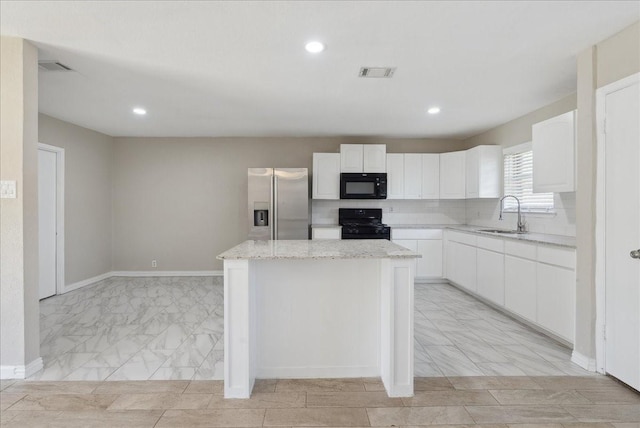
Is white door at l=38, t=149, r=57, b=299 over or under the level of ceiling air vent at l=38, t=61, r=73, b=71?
under

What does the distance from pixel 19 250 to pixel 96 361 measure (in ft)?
3.29

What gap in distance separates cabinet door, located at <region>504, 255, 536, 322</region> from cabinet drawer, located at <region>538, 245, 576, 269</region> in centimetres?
15

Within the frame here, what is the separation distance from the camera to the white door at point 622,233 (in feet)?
7.14

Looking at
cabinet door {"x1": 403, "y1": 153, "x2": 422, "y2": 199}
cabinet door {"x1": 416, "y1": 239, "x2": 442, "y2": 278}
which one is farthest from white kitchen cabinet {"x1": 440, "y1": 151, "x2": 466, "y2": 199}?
Answer: cabinet door {"x1": 416, "y1": 239, "x2": 442, "y2": 278}

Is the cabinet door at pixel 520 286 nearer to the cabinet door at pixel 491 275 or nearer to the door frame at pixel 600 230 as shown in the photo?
the cabinet door at pixel 491 275

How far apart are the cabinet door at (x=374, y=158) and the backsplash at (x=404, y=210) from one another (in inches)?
25.7

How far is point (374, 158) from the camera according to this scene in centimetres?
540

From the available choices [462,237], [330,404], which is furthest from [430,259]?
[330,404]

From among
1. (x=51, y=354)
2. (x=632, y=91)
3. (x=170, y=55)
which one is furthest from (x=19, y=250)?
(x=632, y=91)

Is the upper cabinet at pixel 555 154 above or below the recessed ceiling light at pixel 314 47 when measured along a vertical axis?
below

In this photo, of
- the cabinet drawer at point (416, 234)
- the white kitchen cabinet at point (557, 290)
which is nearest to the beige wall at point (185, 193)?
the cabinet drawer at point (416, 234)

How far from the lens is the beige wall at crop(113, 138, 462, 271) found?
18.9ft

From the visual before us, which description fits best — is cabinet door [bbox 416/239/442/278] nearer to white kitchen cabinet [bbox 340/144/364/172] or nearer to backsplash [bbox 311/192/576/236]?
backsplash [bbox 311/192/576/236]

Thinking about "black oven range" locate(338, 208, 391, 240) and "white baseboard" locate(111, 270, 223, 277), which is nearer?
"black oven range" locate(338, 208, 391, 240)
